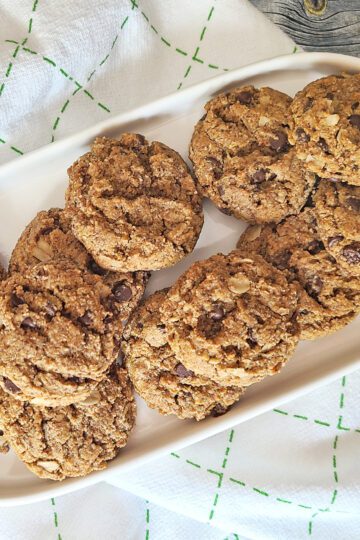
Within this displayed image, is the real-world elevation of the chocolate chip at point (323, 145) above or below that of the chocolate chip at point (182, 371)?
above

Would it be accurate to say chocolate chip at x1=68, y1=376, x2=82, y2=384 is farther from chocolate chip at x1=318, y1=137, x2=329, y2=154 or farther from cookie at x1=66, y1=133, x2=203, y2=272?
chocolate chip at x1=318, y1=137, x2=329, y2=154

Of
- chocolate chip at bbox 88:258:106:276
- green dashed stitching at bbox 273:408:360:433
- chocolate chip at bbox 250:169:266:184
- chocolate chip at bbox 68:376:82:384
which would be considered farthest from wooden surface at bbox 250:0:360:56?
chocolate chip at bbox 68:376:82:384

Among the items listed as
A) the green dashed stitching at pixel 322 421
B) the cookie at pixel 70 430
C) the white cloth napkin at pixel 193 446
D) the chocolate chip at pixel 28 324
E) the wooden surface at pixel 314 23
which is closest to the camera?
the chocolate chip at pixel 28 324

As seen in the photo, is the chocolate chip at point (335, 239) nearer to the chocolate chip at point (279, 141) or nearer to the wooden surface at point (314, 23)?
the chocolate chip at point (279, 141)

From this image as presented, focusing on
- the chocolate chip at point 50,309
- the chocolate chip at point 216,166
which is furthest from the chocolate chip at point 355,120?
the chocolate chip at point 50,309

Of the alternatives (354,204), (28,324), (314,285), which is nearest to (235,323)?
(314,285)

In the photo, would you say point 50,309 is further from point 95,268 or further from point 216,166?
point 216,166

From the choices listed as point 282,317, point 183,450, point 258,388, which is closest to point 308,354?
point 258,388
